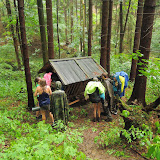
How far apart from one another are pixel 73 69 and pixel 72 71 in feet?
0.67

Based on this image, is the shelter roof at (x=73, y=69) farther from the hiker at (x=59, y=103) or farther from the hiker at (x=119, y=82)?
the hiker at (x=119, y=82)

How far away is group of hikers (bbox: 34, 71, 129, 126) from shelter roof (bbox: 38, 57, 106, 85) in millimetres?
639

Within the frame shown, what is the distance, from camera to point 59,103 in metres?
5.33

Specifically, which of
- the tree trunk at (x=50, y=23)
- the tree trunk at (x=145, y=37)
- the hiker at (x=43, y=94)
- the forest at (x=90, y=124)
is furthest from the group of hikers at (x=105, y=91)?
the tree trunk at (x=50, y=23)

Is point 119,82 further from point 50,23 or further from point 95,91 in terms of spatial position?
point 50,23

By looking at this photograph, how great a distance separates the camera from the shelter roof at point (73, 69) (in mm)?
6486

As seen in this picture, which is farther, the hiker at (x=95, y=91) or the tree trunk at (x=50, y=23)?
the tree trunk at (x=50, y=23)

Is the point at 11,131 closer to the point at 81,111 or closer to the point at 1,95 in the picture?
the point at 81,111

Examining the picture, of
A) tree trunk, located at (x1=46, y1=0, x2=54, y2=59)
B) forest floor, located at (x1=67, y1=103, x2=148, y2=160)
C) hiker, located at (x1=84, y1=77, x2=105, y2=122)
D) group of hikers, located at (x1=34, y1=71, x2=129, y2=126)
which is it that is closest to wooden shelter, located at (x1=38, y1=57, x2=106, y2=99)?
group of hikers, located at (x1=34, y1=71, x2=129, y2=126)

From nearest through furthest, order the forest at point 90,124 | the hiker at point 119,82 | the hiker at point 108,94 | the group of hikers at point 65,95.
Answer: the forest at point 90,124
the group of hikers at point 65,95
the hiker at point 108,94
the hiker at point 119,82

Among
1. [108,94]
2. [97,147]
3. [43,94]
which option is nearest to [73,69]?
[108,94]

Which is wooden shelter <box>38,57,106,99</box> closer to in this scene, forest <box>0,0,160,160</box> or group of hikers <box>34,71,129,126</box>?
group of hikers <box>34,71,129,126</box>

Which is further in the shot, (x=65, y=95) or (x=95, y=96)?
(x=95, y=96)

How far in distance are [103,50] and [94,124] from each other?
17.4 feet
